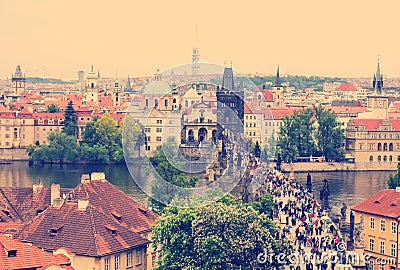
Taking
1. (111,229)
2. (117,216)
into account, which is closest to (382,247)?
(117,216)

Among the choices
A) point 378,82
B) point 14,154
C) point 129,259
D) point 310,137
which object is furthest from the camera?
point 378,82

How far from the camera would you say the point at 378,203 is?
43.0 m

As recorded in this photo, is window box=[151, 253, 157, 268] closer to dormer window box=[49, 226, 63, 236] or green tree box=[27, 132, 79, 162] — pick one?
dormer window box=[49, 226, 63, 236]

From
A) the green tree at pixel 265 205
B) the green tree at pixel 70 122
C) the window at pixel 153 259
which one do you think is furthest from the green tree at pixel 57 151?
the window at pixel 153 259

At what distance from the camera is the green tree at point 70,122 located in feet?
360

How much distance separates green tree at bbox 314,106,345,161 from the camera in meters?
100

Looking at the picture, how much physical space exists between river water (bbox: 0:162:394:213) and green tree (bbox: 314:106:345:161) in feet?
14.6

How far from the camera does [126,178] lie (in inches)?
3152

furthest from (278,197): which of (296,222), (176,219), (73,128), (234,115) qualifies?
(73,128)

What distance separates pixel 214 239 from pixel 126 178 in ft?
155

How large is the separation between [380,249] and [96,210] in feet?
36.8

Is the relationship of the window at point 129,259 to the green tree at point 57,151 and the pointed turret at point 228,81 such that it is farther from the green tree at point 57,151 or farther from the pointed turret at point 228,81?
the green tree at point 57,151

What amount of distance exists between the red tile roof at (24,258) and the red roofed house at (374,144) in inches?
2747

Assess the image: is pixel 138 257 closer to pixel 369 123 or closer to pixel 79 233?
pixel 79 233
